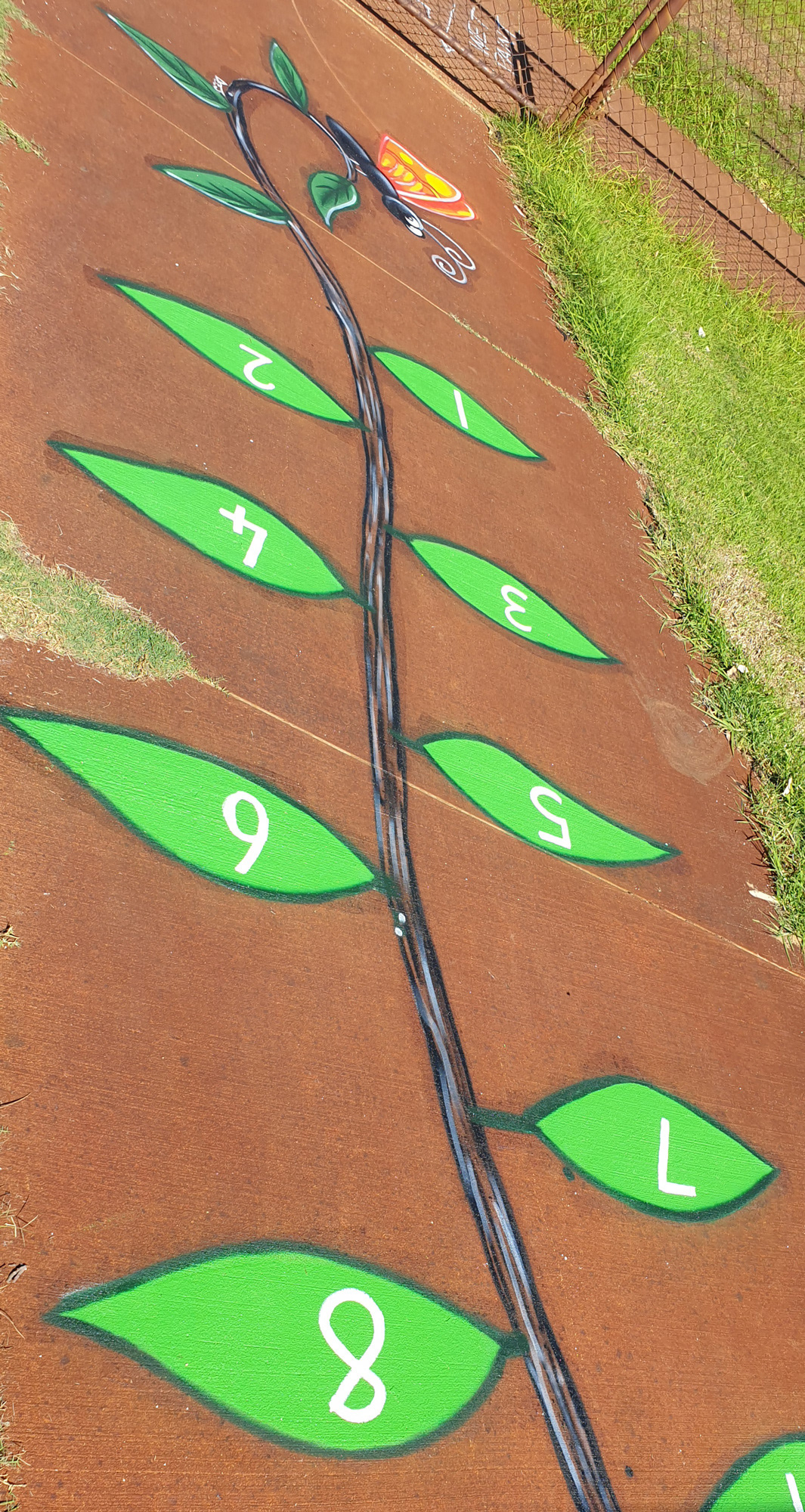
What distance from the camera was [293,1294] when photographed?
2.04 m

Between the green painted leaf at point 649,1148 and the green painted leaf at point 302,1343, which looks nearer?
the green painted leaf at point 302,1343

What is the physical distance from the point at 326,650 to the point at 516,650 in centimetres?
→ 89

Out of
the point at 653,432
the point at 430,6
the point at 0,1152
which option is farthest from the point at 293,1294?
the point at 430,6

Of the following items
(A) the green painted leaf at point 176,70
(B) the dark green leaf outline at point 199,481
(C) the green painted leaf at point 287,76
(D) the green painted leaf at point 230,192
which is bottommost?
(B) the dark green leaf outline at point 199,481

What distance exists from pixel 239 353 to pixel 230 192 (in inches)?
44.1

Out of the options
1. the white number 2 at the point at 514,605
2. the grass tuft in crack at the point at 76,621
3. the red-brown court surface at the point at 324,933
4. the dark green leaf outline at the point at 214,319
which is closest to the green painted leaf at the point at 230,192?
the red-brown court surface at the point at 324,933

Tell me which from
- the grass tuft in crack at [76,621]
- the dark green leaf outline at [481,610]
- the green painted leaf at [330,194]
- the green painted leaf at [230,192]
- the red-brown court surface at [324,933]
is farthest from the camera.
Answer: the green painted leaf at [330,194]

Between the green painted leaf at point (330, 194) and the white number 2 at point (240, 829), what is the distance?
3.30 meters

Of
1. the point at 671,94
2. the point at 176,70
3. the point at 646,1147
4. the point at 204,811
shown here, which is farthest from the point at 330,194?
the point at 646,1147

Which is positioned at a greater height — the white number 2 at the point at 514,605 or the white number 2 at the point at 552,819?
the white number 2 at the point at 514,605

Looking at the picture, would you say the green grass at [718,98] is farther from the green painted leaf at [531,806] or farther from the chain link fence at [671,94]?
the green painted leaf at [531,806]

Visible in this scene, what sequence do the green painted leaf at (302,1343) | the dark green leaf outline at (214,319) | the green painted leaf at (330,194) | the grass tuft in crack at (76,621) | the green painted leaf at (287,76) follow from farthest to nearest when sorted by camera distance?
the green painted leaf at (287,76)
the green painted leaf at (330,194)
the dark green leaf outline at (214,319)
the grass tuft in crack at (76,621)
the green painted leaf at (302,1343)

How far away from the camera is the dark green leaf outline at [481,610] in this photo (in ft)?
11.8

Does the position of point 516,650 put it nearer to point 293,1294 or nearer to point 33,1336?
point 293,1294
